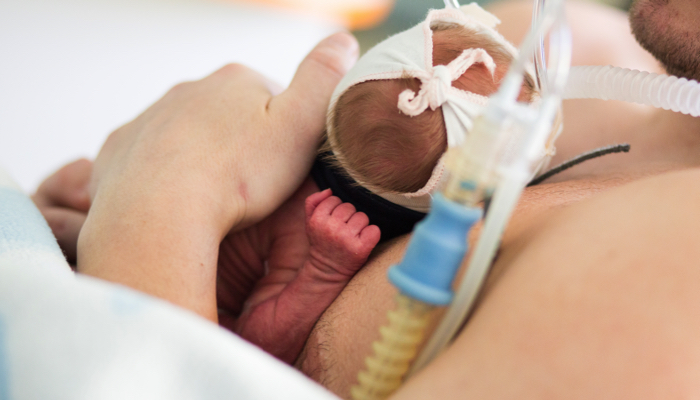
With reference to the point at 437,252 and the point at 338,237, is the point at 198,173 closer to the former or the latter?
the point at 338,237

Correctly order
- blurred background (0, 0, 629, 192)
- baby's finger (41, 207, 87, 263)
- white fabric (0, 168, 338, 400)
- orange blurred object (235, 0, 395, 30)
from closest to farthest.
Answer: white fabric (0, 168, 338, 400), baby's finger (41, 207, 87, 263), blurred background (0, 0, 629, 192), orange blurred object (235, 0, 395, 30)

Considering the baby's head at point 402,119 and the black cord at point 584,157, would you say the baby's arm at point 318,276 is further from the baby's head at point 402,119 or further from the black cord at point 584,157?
the black cord at point 584,157

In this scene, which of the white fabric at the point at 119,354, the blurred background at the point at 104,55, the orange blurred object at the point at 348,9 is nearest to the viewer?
the white fabric at the point at 119,354

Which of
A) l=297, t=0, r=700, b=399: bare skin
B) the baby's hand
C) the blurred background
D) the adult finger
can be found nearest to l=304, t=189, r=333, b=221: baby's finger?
the baby's hand

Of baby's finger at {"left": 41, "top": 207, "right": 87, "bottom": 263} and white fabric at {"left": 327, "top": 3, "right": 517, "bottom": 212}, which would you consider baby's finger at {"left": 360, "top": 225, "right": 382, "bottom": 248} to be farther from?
baby's finger at {"left": 41, "top": 207, "right": 87, "bottom": 263}

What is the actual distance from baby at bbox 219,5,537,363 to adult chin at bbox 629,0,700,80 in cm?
28

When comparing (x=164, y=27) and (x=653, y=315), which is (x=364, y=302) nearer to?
(x=653, y=315)

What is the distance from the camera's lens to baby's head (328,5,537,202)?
701mm

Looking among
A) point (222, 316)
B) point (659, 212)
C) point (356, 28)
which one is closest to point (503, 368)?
point (659, 212)

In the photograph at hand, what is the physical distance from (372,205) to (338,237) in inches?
3.2

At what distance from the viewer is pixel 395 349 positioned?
1.50 ft

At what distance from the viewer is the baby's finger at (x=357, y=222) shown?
2.42ft

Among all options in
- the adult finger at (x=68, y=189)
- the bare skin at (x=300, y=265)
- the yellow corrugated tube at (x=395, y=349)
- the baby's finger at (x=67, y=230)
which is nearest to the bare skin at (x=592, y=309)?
the yellow corrugated tube at (x=395, y=349)

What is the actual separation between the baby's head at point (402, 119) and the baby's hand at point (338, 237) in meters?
0.05
